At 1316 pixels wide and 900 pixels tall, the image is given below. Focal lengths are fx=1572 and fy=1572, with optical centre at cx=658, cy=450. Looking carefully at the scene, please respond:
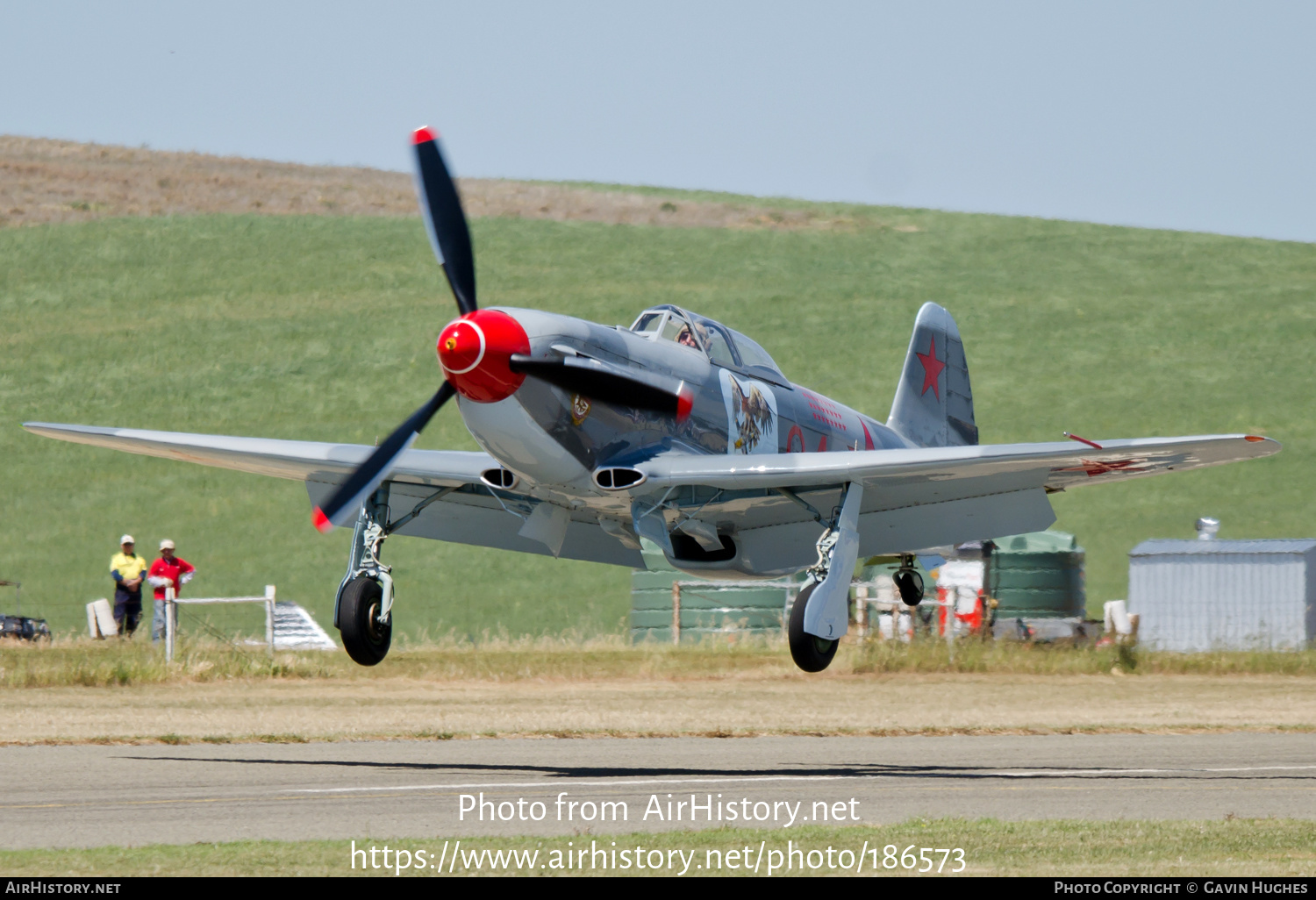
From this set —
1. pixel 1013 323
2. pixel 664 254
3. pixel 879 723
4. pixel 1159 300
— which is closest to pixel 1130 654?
pixel 879 723

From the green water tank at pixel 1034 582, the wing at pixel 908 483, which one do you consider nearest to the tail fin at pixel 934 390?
the wing at pixel 908 483

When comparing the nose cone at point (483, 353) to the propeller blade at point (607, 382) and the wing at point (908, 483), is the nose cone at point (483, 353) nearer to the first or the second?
the propeller blade at point (607, 382)

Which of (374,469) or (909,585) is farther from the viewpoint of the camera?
(909,585)

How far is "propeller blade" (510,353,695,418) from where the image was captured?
1364 cm

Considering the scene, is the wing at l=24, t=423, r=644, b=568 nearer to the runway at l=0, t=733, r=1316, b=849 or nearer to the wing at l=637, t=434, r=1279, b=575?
the wing at l=637, t=434, r=1279, b=575

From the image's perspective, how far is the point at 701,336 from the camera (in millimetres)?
16094

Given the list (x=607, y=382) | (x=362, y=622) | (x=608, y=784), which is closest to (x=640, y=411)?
(x=607, y=382)

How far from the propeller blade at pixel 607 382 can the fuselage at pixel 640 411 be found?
0.43 ft

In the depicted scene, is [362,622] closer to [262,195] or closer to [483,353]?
[483,353]

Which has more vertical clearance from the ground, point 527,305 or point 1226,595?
point 527,305

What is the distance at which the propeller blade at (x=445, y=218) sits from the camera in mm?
14562

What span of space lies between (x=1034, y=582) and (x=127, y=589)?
17.6 meters
